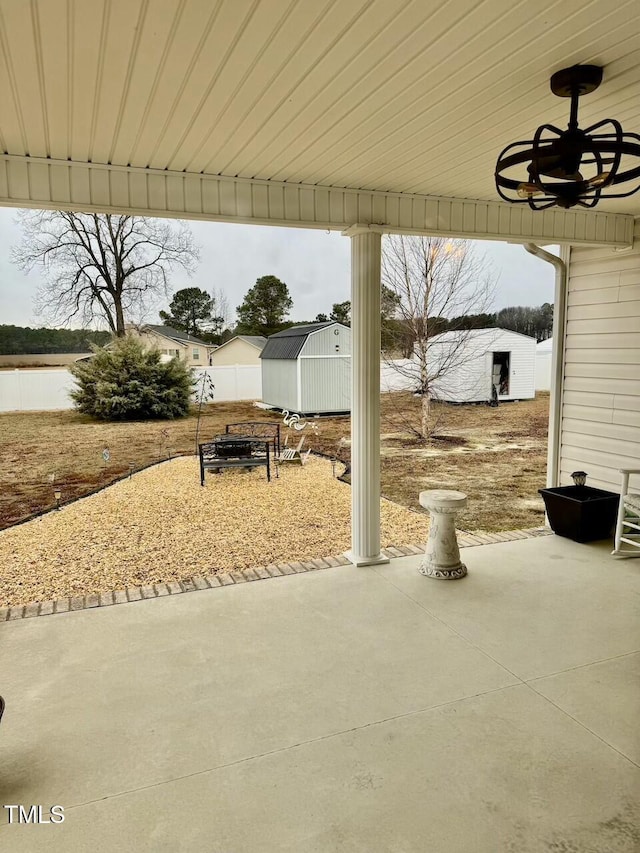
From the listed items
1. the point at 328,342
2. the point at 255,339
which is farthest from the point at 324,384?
the point at 255,339

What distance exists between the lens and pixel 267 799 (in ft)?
5.57

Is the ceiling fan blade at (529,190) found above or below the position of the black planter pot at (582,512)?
above

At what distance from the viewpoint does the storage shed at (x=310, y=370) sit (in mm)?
6051

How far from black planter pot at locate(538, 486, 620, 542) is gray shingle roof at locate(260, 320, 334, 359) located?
298 centimetres

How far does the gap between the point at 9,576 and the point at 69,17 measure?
3.71m

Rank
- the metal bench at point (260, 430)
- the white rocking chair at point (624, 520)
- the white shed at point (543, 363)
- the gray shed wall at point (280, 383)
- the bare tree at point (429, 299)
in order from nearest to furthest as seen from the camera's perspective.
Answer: the white rocking chair at point (624, 520) < the gray shed wall at point (280, 383) < the metal bench at point (260, 430) < the white shed at point (543, 363) < the bare tree at point (429, 299)

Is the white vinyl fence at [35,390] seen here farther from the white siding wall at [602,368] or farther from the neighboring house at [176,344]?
the white siding wall at [602,368]

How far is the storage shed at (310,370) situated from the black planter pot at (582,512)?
8.57 feet

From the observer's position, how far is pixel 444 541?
3473mm

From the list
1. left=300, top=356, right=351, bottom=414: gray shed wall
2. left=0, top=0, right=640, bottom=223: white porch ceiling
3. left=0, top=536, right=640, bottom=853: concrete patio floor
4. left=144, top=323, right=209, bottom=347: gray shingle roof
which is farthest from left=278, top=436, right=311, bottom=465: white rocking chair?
left=0, top=0, right=640, bottom=223: white porch ceiling

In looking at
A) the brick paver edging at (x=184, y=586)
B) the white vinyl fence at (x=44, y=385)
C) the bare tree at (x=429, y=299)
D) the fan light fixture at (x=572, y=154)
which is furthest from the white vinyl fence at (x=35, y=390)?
the bare tree at (x=429, y=299)

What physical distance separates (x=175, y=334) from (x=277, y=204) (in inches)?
93.2

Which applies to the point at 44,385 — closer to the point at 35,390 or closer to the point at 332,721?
the point at 35,390

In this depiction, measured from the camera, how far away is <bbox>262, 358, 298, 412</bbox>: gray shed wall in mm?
→ 5863
